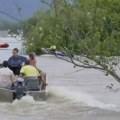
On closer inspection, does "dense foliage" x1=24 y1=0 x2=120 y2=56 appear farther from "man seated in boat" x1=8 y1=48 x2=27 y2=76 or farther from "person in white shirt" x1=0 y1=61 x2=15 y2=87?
"man seated in boat" x1=8 y1=48 x2=27 y2=76

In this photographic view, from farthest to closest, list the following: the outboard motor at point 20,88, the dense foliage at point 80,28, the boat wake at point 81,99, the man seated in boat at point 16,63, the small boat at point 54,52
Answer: the man seated in boat at point 16,63 → the boat wake at point 81,99 → the outboard motor at point 20,88 → the small boat at point 54,52 → the dense foliage at point 80,28

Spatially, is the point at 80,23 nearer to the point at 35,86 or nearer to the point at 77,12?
the point at 77,12

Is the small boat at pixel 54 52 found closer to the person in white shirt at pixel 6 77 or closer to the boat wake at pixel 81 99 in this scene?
the person in white shirt at pixel 6 77

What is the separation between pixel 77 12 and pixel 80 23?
0.20 metres

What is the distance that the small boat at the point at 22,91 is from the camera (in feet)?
51.0

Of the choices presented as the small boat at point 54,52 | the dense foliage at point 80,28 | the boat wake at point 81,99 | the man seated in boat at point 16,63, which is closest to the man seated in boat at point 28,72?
the man seated in boat at point 16,63

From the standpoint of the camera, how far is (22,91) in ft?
51.1

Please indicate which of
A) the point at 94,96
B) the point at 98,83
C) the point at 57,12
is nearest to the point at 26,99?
the point at 94,96

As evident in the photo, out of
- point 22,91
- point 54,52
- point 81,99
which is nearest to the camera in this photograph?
point 54,52

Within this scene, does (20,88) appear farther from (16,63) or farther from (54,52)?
(54,52)

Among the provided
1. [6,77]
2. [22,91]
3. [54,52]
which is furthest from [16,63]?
[54,52]

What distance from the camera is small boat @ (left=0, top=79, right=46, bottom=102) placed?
15538 millimetres

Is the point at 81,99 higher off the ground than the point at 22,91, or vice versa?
the point at 22,91

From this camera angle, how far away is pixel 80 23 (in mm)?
7531
